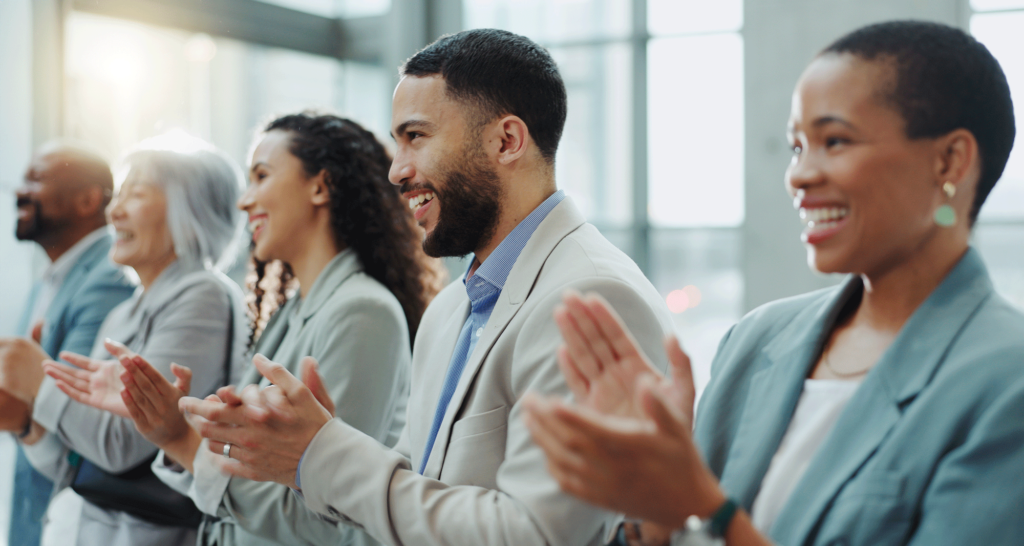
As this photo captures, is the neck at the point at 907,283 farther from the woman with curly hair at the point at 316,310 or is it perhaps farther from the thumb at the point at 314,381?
the woman with curly hair at the point at 316,310

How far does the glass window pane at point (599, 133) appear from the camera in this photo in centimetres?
498

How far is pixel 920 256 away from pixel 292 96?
4480 mm

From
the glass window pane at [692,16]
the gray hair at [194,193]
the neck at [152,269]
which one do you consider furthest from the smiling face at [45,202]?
the glass window pane at [692,16]

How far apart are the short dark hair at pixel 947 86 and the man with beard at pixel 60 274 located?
2270mm

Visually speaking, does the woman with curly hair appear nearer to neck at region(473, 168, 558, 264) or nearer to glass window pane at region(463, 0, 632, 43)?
neck at region(473, 168, 558, 264)

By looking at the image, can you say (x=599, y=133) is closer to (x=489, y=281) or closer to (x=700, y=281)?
(x=700, y=281)

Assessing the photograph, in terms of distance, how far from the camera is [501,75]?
4.85ft

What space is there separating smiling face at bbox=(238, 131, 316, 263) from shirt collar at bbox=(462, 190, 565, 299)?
0.74 metres

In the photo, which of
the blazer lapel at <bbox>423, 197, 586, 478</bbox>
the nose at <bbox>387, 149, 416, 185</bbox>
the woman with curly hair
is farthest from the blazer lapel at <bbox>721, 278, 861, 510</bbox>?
the woman with curly hair

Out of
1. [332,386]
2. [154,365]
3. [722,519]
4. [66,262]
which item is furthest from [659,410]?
[66,262]

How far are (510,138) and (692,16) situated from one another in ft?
12.1

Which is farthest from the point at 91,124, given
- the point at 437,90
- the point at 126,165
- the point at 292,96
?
the point at 437,90

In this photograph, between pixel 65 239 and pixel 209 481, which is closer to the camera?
pixel 209 481

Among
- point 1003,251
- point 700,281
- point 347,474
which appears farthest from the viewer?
point 700,281
